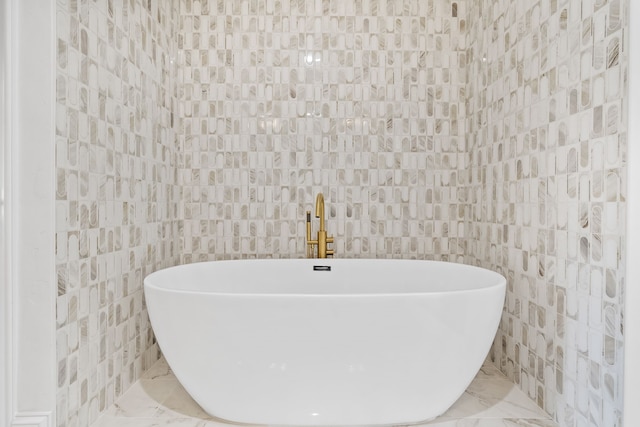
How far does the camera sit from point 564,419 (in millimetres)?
1393

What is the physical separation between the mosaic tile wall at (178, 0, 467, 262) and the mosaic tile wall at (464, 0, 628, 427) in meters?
0.24

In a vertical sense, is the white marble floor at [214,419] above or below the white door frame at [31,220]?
below

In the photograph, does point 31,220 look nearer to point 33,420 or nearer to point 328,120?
point 33,420

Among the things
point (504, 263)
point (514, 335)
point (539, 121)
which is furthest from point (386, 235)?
point (539, 121)

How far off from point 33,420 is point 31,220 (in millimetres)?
533

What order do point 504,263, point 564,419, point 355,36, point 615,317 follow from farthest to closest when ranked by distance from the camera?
point 355,36 < point 504,263 < point 564,419 < point 615,317

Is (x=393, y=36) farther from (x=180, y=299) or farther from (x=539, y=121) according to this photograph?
(x=180, y=299)

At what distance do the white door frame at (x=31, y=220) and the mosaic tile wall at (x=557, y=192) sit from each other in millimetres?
1467

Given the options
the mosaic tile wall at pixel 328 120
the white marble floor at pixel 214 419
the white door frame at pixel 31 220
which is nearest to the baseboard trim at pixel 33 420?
the white door frame at pixel 31 220

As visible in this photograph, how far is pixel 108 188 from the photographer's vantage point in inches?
61.8

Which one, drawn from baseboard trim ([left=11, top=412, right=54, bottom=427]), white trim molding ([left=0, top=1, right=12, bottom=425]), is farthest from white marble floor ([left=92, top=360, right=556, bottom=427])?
white trim molding ([left=0, top=1, right=12, bottom=425])

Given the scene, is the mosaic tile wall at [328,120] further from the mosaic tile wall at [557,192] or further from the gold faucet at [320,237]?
the mosaic tile wall at [557,192]

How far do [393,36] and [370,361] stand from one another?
5.34 feet

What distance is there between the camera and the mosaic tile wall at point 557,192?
119cm
